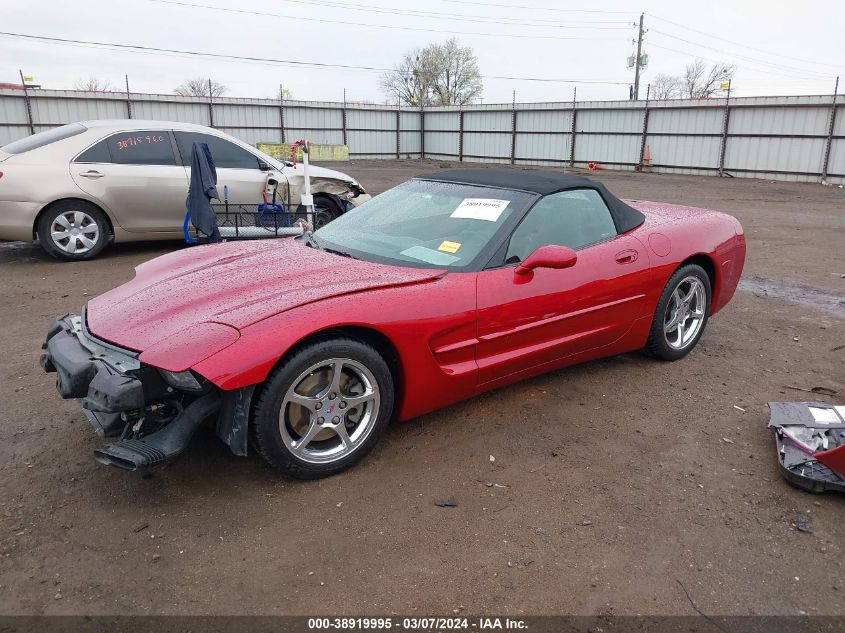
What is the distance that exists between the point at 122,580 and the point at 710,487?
99.3 inches

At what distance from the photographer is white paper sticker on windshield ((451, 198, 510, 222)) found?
3643 mm

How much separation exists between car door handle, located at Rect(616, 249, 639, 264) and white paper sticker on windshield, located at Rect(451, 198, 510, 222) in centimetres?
82

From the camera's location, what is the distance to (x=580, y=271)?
12.1 feet

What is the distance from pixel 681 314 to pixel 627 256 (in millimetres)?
865

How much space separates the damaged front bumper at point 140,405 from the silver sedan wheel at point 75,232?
5206mm

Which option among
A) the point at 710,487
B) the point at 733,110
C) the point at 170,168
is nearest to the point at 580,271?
the point at 710,487

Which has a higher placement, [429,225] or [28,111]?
[28,111]

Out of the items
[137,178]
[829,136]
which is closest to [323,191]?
[137,178]

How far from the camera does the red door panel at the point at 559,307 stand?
131 inches

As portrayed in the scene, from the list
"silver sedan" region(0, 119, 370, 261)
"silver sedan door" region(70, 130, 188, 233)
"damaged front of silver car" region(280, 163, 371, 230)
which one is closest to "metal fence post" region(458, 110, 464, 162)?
"damaged front of silver car" region(280, 163, 371, 230)

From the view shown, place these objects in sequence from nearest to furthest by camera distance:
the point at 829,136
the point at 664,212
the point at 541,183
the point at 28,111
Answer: the point at 541,183, the point at 664,212, the point at 829,136, the point at 28,111

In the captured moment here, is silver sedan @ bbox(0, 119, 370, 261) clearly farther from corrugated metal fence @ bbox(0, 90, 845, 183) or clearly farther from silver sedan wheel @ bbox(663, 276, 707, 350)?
corrugated metal fence @ bbox(0, 90, 845, 183)

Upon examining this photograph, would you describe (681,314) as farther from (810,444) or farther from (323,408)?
(323,408)

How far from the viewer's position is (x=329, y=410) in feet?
9.44
